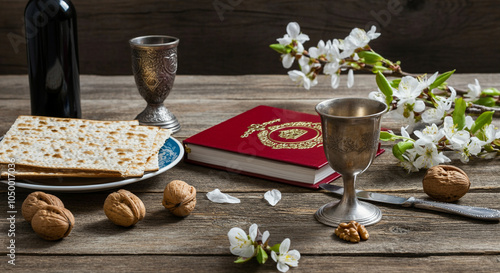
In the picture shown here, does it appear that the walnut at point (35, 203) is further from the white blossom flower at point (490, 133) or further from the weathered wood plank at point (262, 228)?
the white blossom flower at point (490, 133)

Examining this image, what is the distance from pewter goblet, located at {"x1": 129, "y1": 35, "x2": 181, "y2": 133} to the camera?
5.11ft

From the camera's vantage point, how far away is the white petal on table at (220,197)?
45.7 inches

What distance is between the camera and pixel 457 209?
1.08 m

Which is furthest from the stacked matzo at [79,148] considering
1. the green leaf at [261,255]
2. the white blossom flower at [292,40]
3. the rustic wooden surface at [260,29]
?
the rustic wooden surface at [260,29]

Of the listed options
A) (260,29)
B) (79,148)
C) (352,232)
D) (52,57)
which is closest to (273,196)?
(352,232)

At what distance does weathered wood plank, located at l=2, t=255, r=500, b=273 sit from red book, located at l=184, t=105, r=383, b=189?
1.00ft

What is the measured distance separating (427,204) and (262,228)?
0.32 metres

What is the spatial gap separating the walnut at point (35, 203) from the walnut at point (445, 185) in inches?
27.6

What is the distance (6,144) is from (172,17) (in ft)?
5.19

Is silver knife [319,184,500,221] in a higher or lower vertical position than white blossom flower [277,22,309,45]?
lower

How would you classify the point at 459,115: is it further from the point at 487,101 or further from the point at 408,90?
the point at 487,101

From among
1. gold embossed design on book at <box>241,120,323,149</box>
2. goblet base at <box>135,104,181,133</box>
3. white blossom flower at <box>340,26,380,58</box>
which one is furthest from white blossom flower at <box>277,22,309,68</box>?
goblet base at <box>135,104,181,133</box>

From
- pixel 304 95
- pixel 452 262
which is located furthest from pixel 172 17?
pixel 452 262

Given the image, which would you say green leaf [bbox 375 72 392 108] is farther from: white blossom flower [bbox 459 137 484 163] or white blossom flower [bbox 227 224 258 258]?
white blossom flower [bbox 227 224 258 258]
